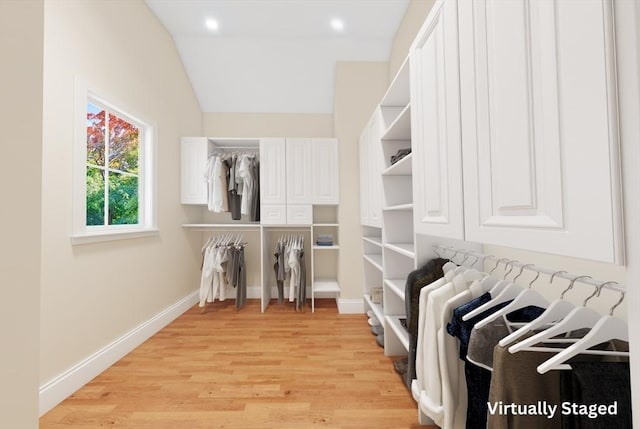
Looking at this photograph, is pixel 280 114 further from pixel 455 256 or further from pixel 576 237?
pixel 576 237

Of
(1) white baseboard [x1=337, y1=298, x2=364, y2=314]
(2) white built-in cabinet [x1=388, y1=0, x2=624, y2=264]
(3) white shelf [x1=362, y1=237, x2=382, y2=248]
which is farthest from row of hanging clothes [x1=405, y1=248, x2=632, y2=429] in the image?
(1) white baseboard [x1=337, y1=298, x2=364, y2=314]

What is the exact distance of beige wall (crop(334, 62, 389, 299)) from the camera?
3.53 meters

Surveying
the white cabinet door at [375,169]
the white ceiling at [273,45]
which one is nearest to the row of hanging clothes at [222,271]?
the white cabinet door at [375,169]

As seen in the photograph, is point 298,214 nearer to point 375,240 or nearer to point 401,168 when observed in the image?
point 375,240

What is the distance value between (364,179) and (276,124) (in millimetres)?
1851

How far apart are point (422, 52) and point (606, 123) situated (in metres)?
1.20

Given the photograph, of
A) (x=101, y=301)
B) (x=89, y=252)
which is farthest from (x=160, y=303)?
(x=89, y=252)

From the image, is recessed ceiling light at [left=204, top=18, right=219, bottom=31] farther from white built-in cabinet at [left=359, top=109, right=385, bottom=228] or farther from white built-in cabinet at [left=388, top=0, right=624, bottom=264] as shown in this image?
white built-in cabinet at [left=388, top=0, right=624, bottom=264]

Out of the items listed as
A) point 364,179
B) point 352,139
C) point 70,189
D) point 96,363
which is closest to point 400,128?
point 364,179

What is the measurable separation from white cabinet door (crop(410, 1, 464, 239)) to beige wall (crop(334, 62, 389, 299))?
1.88 m

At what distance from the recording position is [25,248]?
2.31ft

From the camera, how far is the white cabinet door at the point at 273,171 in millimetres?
3727

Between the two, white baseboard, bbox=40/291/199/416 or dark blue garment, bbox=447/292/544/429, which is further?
white baseboard, bbox=40/291/199/416

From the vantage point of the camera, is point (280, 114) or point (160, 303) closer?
point (160, 303)
